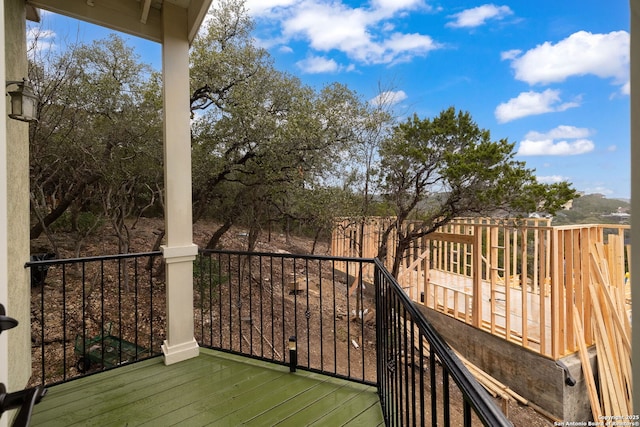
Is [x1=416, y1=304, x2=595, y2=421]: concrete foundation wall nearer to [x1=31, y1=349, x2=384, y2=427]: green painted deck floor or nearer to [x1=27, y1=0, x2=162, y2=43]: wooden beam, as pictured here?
Answer: [x1=31, y1=349, x2=384, y2=427]: green painted deck floor

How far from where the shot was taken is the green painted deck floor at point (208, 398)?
1.75 meters

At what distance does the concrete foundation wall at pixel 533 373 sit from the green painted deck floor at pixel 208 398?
13.2ft

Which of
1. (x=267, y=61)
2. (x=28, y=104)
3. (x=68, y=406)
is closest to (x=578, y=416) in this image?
(x=68, y=406)

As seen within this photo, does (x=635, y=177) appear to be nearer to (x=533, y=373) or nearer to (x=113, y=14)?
(x=113, y=14)

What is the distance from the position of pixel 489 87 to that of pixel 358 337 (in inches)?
276

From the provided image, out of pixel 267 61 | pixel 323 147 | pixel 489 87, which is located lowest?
pixel 323 147

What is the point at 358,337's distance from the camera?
607cm

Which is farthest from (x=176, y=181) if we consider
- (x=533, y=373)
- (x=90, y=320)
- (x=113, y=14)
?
(x=533, y=373)

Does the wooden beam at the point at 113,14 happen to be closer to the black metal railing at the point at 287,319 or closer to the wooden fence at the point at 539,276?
the black metal railing at the point at 287,319

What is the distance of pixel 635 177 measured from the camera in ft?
1.60

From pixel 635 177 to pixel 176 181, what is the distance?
2.47m

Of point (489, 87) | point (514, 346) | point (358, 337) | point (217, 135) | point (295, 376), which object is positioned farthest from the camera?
point (489, 87)

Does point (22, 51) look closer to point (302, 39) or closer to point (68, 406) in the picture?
point (68, 406)

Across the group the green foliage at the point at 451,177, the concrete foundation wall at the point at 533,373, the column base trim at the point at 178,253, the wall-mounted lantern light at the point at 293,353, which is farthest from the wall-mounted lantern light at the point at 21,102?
the concrete foundation wall at the point at 533,373
